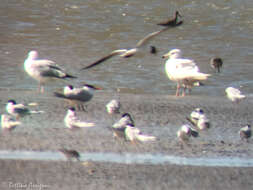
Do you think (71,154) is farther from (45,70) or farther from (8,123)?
(45,70)

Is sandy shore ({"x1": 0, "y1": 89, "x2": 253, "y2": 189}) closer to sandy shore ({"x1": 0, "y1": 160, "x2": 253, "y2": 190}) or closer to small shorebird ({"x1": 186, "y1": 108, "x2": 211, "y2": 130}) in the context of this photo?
sandy shore ({"x1": 0, "y1": 160, "x2": 253, "y2": 190})

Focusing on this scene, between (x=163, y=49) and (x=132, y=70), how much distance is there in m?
2.25

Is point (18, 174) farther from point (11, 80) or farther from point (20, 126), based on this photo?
point (11, 80)

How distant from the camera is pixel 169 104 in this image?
34.2 ft

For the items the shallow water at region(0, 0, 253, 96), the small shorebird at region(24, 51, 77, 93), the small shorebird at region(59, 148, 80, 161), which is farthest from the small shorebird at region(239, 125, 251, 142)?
the small shorebird at region(24, 51, 77, 93)

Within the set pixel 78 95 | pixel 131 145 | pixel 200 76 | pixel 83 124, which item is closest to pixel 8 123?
pixel 83 124

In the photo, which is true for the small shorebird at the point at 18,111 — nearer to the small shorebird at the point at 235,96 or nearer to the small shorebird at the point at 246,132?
the small shorebird at the point at 246,132

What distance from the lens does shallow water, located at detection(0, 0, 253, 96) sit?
1318 cm

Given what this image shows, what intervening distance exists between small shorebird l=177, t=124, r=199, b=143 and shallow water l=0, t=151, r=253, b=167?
659 millimetres

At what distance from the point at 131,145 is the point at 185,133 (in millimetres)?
617

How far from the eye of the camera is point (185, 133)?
7730mm

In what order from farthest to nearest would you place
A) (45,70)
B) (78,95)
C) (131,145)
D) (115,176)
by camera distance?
(45,70), (78,95), (131,145), (115,176)

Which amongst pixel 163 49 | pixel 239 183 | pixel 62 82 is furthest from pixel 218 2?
pixel 239 183

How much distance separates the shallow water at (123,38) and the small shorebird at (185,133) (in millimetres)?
2949
